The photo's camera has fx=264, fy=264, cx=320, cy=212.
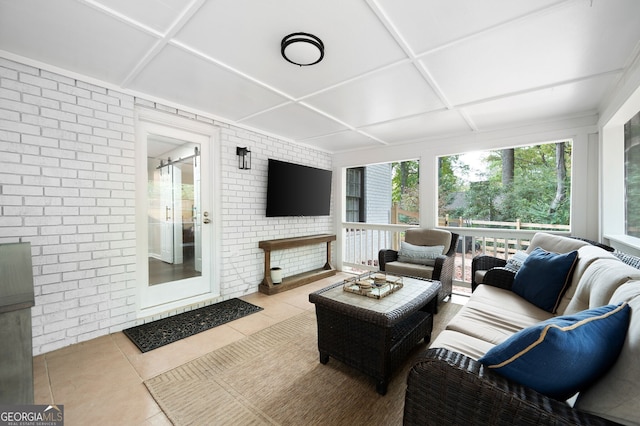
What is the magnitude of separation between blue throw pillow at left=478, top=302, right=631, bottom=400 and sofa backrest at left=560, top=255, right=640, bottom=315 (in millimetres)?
436

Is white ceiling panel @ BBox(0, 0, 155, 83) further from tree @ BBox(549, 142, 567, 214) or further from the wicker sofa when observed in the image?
tree @ BBox(549, 142, 567, 214)

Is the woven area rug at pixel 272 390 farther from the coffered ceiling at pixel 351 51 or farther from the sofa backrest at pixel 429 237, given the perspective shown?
the coffered ceiling at pixel 351 51

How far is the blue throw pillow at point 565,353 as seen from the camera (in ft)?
2.69

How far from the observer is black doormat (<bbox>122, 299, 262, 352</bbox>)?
2.46 m

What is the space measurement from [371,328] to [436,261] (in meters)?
1.75

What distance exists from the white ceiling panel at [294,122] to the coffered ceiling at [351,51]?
0.22 ft

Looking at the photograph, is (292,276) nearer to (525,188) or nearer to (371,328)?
(371,328)

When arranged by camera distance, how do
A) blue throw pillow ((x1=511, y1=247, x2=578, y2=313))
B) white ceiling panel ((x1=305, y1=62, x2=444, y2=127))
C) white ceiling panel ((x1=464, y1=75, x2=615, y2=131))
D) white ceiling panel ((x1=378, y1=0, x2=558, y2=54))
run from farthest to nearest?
white ceiling panel ((x1=464, y1=75, x2=615, y2=131))
white ceiling panel ((x1=305, y1=62, x2=444, y2=127))
blue throw pillow ((x1=511, y1=247, x2=578, y2=313))
white ceiling panel ((x1=378, y1=0, x2=558, y2=54))

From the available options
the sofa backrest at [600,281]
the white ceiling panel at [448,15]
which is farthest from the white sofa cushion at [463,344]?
the white ceiling panel at [448,15]

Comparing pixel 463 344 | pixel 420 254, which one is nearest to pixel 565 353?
pixel 463 344

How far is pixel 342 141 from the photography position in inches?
176

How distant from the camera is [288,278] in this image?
4387 millimetres

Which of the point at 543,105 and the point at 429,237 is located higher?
the point at 543,105

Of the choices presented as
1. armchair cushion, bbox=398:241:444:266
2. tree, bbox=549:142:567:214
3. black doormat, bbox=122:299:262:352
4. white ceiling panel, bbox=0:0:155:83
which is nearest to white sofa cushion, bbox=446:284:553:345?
armchair cushion, bbox=398:241:444:266
